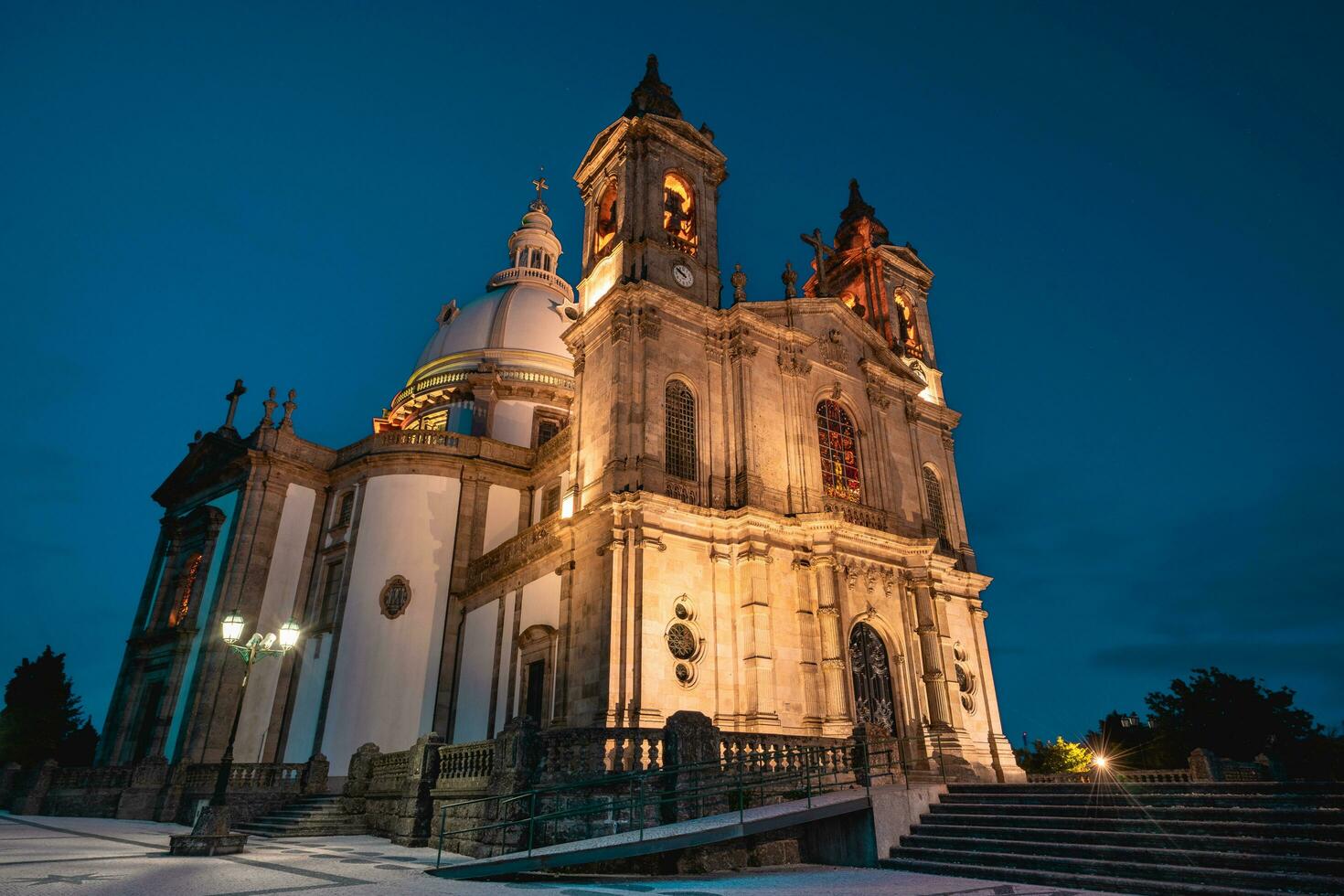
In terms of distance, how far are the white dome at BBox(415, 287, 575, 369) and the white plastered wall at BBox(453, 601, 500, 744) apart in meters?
16.8

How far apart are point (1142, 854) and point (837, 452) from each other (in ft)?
54.1

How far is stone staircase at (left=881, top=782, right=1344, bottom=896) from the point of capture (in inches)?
339

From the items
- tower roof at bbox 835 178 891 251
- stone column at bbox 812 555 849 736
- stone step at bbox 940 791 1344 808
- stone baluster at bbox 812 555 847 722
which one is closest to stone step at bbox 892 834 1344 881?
stone step at bbox 940 791 1344 808

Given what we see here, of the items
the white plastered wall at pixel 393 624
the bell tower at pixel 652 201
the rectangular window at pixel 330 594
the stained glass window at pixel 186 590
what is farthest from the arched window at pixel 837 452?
the stained glass window at pixel 186 590

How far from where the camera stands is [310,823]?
61.7 feet

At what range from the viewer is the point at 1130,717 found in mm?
68625

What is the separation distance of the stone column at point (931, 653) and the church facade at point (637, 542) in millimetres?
61

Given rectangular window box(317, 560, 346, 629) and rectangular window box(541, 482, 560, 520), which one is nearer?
rectangular window box(317, 560, 346, 629)

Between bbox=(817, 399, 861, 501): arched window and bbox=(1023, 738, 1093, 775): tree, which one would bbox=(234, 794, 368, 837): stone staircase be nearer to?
bbox=(817, 399, 861, 501): arched window

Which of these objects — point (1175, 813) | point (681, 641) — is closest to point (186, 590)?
point (681, 641)

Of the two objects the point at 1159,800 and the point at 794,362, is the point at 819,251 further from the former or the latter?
A: the point at 1159,800

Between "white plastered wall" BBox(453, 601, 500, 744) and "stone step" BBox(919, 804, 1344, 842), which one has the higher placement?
"white plastered wall" BBox(453, 601, 500, 744)

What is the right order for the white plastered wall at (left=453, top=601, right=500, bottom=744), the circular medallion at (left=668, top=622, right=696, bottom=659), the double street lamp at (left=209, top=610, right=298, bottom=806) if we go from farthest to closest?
the white plastered wall at (left=453, top=601, right=500, bottom=744) → the circular medallion at (left=668, top=622, right=696, bottom=659) → the double street lamp at (left=209, top=610, right=298, bottom=806)

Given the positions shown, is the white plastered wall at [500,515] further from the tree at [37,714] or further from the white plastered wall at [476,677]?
the tree at [37,714]
